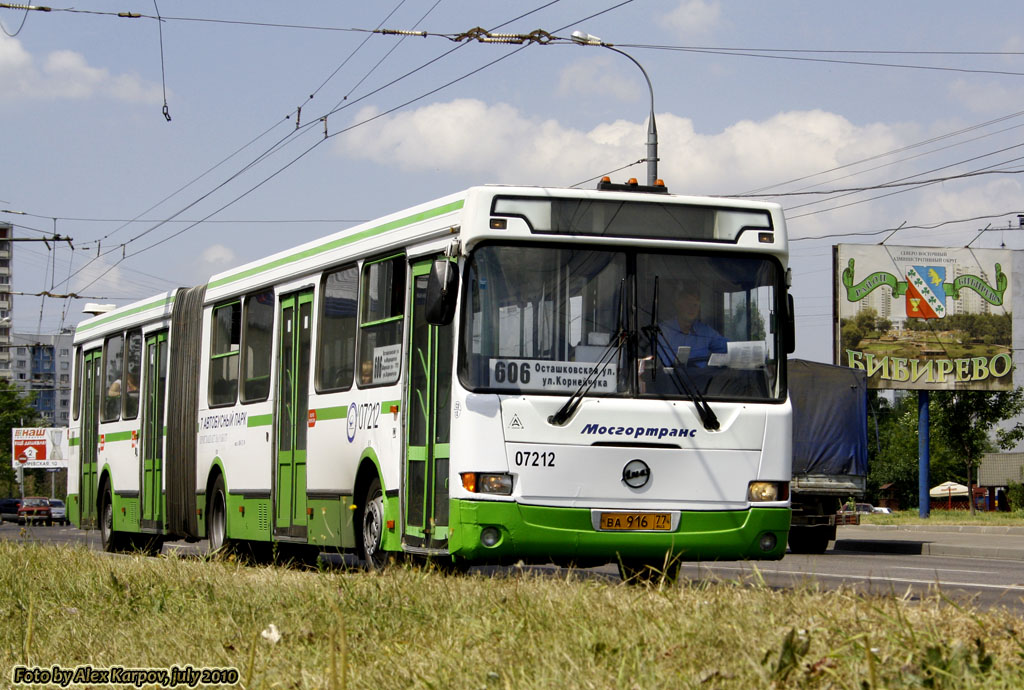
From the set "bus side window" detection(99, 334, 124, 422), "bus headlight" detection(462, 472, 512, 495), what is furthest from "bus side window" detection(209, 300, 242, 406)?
"bus headlight" detection(462, 472, 512, 495)

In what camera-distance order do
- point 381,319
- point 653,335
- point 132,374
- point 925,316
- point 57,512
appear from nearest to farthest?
point 653,335, point 381,319, point 132,374, point 925,316, point 57,512

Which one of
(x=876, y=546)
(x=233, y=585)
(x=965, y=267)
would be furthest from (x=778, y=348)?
(x=965, y=267)

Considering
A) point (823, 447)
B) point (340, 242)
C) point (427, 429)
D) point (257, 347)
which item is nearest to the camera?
point (427, 429)

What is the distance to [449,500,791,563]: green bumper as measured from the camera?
10445 mm

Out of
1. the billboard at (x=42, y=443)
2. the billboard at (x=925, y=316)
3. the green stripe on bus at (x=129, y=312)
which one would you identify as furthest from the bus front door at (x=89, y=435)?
the billboard at (x=42, y=443)

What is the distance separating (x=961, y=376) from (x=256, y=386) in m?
29.6

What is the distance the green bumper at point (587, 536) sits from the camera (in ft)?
34.3

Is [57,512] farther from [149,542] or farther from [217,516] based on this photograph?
[217,516]

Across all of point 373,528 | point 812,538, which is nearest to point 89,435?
point 373,528

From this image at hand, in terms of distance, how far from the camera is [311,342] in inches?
548

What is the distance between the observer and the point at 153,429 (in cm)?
1875

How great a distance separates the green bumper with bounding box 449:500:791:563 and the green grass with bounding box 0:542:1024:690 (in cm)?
123

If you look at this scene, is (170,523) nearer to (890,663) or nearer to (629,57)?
(629,57)

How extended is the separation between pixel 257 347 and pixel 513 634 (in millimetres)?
9288
